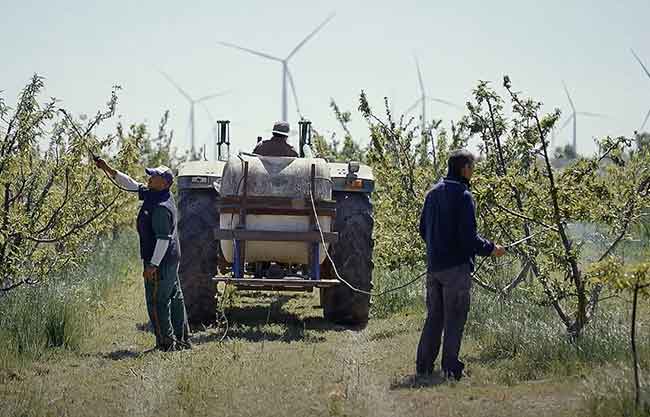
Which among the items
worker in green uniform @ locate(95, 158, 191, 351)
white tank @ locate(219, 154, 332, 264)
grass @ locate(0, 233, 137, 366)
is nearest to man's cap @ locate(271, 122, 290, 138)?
white tank @ locate(219, 154, 332, 264)

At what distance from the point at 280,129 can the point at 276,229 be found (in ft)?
4.97

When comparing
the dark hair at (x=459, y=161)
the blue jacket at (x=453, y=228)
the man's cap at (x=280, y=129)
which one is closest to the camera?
the blue jacket at (x=453, y=228)

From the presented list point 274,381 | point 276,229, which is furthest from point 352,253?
point 274,381

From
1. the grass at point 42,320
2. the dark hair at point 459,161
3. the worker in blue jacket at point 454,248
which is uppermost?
the dark hair at point 459,161

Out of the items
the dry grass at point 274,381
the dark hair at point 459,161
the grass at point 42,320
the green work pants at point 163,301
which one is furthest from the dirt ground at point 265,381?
the dark hair at point 459,161

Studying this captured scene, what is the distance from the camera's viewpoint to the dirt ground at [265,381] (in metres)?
7.49

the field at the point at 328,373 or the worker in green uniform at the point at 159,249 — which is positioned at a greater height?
the worker in green uniform at the point at 159,249

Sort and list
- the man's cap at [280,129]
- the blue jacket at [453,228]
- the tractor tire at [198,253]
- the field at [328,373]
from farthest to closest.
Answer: the man's cap at [280,129] → the tractor tire at [198,253] → the blue jacket at [453,228] → the field at [328,373]

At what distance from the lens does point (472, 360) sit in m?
9.35

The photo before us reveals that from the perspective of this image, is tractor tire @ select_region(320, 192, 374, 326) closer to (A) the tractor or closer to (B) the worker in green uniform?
(A) the tractor

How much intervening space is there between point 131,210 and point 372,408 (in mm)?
13105

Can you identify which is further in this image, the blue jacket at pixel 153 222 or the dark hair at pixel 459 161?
the blue jacket at pixel 153 222

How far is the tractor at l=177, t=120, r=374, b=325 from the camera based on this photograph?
1095 centimetres

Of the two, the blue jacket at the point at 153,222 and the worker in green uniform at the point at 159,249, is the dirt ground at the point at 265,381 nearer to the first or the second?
the worker in green uniform at the point at 159,249
